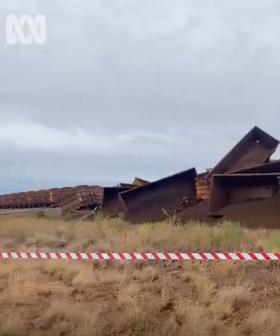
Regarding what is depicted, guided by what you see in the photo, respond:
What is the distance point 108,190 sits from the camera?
21.9 m

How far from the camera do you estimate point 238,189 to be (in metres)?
16.0

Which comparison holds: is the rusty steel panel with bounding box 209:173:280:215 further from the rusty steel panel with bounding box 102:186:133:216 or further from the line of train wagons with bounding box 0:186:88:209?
the line of train wagons with bounding box 0:186:88:209

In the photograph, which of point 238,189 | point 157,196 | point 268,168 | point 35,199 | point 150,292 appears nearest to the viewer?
point 150,292

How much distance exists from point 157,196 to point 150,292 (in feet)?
31.2

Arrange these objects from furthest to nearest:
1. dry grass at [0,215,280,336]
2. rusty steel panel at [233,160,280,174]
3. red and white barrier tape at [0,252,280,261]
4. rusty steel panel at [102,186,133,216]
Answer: rusty steel panel at [102,186,133,216] < rusty steel panel at [233,160,280,174] < red and white barrier tape at [0,252,280,261] < dry grass at [0,215,280,336]

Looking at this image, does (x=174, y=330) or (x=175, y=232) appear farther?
(x=175, y=232)

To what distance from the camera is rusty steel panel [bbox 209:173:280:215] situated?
15.4 m

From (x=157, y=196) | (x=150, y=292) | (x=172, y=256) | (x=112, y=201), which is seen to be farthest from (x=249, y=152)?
(x=150, y=292)

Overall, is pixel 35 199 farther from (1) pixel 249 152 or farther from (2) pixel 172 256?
(2) pixel 172 256

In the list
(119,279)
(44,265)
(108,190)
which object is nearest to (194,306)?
(119,279)

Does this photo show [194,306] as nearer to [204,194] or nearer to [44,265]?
[44,265]

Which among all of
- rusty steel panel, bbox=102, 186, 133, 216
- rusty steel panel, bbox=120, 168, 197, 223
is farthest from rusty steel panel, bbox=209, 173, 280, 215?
rusty steel panel, bbox=102, 186, 133, 216

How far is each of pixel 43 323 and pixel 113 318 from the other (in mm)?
893

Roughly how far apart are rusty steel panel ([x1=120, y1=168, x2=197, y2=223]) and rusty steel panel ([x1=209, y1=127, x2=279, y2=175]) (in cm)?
152
